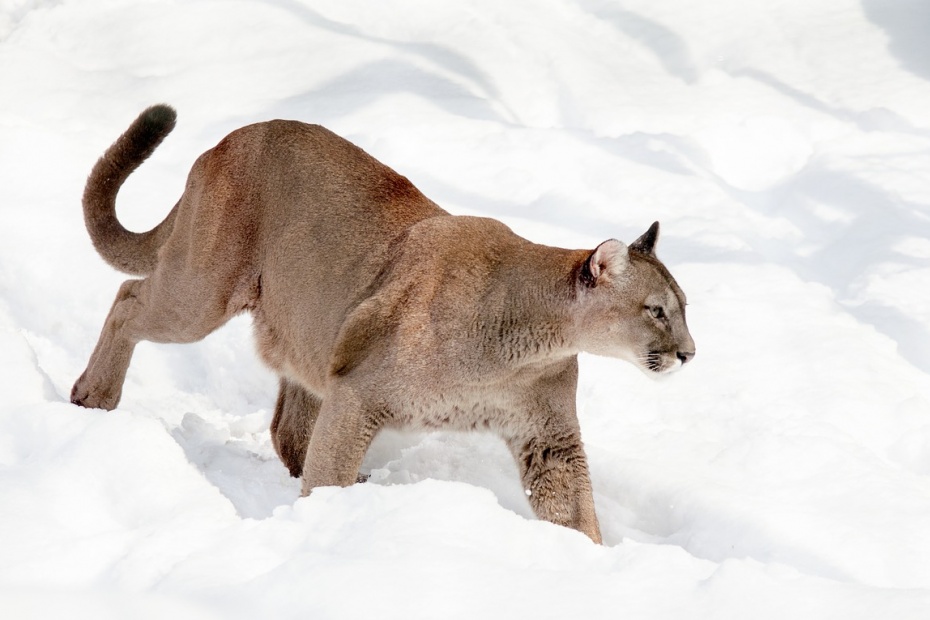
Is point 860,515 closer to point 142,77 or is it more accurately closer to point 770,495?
point 770,495

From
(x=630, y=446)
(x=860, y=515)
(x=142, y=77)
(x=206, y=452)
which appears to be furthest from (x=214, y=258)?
(x=142, y=77)

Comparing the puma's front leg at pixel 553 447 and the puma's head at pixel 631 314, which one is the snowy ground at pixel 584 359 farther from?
the puma's head at pixel 631 314

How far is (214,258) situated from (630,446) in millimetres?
1938

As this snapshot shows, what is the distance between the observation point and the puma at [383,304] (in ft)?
13.9

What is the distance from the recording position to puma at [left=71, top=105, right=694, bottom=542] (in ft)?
13.9

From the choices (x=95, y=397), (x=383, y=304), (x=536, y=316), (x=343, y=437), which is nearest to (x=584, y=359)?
(x=536, y=316)

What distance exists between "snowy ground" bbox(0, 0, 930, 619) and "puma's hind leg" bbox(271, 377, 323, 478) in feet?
0.25

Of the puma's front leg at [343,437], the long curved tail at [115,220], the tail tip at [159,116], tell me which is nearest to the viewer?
the puma's front leg at [343,437]

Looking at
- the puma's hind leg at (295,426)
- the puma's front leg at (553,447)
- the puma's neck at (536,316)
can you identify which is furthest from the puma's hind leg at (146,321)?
the puma's front leg at (553,447)

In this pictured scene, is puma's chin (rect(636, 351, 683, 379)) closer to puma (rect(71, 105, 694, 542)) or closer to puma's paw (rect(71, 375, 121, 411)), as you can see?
puma (rect(71, 105, 694, 542))

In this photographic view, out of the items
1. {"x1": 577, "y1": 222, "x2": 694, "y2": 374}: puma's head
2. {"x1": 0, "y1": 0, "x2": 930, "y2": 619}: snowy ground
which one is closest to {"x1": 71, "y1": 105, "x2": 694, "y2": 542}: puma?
{"x1": 577, "y1": 222, "x2": 694, "y2": 374}: puma's head

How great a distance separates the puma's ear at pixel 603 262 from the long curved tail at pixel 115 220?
82.1 inches

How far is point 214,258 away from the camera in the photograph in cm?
493

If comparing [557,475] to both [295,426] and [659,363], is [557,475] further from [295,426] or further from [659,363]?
[295,426]
